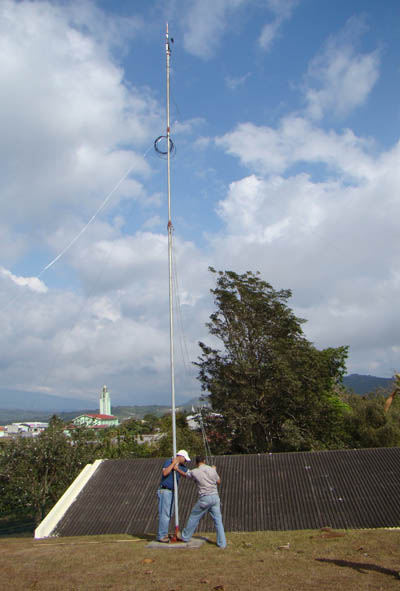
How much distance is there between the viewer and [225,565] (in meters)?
6.76

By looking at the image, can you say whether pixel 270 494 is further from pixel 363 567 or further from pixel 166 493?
pixel 363 567

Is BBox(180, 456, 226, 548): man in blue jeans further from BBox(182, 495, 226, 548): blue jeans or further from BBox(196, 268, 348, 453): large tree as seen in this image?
BBox(196, 268, 348, 453): large tree

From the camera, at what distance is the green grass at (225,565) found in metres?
5.72

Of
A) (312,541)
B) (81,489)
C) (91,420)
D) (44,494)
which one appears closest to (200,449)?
(91,420)

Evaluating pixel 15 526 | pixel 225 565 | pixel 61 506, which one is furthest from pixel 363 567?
pixel 15 526

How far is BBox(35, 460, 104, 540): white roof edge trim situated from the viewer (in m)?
11.7

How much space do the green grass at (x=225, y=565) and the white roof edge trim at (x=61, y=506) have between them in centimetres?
253

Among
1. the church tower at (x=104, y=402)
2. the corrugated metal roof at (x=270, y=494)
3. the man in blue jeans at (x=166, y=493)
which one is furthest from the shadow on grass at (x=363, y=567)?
the church tower at (x=104, y=402)

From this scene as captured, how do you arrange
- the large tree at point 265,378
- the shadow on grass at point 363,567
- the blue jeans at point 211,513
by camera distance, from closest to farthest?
the shadow on grass at point 363,567 < the blue jeans at point 211,513 < the large tree at point 265,378

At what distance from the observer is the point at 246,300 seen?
30703mm

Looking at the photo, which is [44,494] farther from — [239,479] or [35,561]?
[35,561]

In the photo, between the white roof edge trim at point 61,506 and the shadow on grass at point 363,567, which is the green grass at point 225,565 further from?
the white roof edge trim at point 61,506

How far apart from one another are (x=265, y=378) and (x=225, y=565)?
73.7 feet

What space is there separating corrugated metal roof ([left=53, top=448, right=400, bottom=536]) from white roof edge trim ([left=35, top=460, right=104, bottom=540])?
0.14 meters
